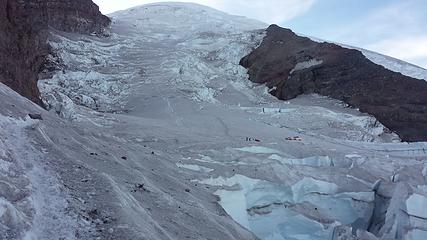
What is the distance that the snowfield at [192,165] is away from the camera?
7047mm

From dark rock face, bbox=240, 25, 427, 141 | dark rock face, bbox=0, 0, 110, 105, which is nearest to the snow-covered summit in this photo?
dark rock face, bbox=240, 25, 427, 141

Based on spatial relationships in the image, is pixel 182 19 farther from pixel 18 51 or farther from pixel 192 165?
pixel 192 165

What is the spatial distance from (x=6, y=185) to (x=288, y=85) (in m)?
27.5

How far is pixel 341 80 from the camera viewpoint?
32.3 metres

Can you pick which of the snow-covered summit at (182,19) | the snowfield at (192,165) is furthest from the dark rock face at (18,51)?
the snow-covered summit at (182,19)

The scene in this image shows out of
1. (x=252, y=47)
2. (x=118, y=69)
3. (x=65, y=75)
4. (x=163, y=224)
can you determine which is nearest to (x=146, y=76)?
(x=118, y=69)

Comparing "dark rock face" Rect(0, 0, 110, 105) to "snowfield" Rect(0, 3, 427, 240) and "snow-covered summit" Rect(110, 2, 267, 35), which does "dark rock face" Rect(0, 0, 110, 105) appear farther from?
"snow-covered summit" Rect(110, 2, 267, 35)

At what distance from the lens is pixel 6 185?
6.35 metres

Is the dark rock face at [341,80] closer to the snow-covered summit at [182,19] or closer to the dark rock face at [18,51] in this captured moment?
the snow-covered summit at [182,19]

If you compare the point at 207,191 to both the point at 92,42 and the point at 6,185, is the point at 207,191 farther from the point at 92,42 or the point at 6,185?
the point at 92,42

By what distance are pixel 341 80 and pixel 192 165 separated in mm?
21056

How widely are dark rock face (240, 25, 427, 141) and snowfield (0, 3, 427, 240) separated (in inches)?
43.5

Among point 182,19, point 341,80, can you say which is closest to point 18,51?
point 341,80

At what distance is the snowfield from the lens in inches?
277
